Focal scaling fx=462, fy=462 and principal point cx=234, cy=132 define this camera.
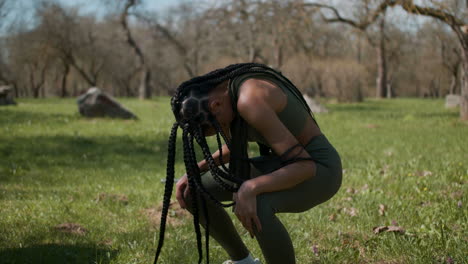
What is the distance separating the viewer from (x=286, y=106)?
2.68m

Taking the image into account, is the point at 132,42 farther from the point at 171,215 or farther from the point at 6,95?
the point at 171,215

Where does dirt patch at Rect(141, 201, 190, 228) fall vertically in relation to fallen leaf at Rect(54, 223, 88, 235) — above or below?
below

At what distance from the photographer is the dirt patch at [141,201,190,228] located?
189 inches

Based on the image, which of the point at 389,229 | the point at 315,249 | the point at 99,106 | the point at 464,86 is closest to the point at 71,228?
the point at 315,249

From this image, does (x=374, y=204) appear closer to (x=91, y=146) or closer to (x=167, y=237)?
(x=167, y=237)

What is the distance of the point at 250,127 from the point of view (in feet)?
9.20

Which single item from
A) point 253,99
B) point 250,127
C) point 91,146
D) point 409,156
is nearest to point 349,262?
point 250,127

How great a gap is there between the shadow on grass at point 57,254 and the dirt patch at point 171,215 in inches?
36.0

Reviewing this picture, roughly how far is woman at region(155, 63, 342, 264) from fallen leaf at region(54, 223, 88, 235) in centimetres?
183

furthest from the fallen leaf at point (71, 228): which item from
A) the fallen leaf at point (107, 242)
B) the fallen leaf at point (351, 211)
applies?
the fallen leaf at point (351, 211)

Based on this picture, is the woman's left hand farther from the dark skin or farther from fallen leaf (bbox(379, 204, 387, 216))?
fallen leaf (bbox(379, 204, 387, 216))

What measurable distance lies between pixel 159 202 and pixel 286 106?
10.8 ft

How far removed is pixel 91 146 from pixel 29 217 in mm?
5762

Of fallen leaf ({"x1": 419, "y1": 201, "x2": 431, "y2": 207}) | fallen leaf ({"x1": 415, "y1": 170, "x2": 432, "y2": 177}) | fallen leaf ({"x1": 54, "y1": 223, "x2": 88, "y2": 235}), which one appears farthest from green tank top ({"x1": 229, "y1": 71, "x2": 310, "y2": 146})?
fallen leaf ({"x1": 415, "y1": 170, "x2": 432, "y2": 177})
